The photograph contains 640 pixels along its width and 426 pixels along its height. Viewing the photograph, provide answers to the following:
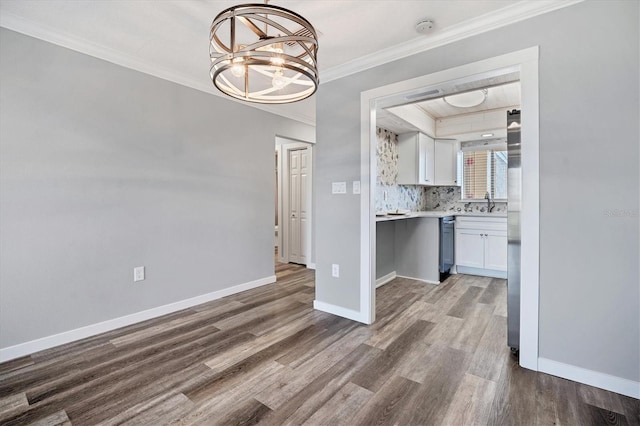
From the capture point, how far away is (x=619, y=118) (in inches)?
68.9

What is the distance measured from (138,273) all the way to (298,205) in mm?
3013

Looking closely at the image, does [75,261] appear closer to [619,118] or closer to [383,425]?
[383,425]

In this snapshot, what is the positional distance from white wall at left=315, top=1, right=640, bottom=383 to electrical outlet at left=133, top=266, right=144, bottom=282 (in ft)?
10.8

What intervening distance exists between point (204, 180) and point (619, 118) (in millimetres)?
3443

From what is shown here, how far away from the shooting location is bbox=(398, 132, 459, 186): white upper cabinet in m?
4.59

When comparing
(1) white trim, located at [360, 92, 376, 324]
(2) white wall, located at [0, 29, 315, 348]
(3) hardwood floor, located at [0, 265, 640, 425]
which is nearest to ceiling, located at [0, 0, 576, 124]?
(2) white wall, located at [0, 29, 315, 348]

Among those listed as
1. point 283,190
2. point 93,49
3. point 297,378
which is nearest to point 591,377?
point 297,378

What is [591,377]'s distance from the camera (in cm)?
185

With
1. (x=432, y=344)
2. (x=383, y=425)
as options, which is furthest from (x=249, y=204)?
(x=383, y=425)

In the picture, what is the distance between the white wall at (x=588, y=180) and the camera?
1.74 m

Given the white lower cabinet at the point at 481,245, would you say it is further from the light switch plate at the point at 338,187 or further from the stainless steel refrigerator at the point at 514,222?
the light switch plate at the point at 338,187

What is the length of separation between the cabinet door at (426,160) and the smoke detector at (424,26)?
8.00 feet

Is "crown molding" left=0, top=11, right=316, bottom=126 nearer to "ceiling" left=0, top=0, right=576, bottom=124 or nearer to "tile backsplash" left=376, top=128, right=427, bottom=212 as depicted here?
"ceiling" left=0, top=0, right=576, bottom=124

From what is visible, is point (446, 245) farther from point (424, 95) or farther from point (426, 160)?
point (424, 95)
